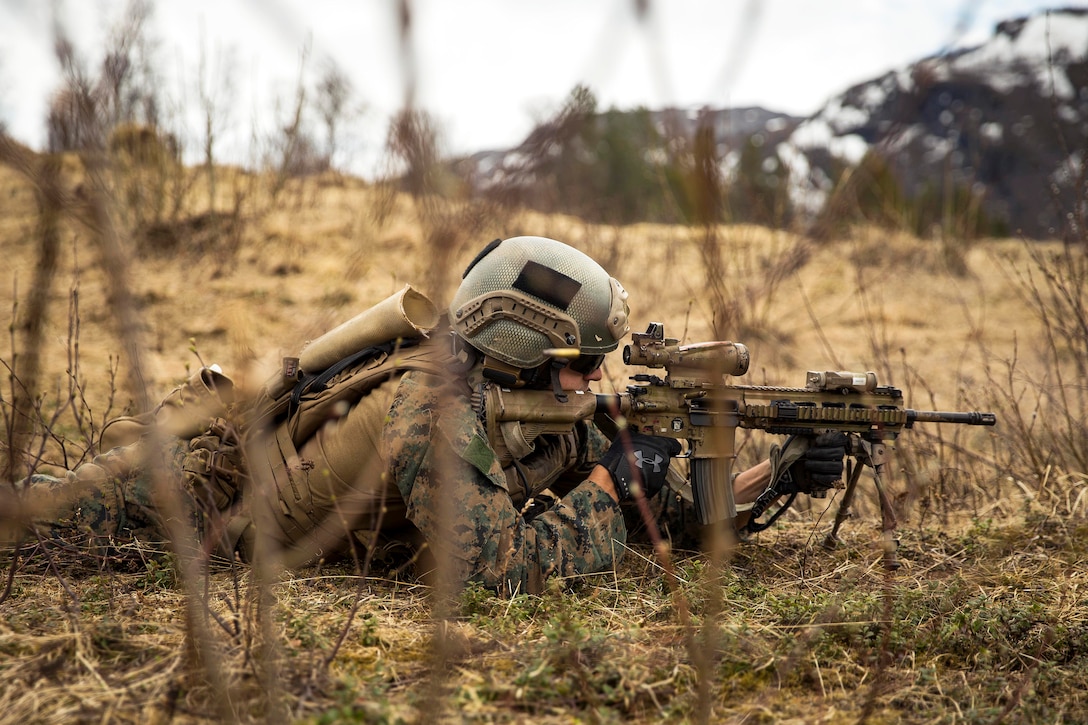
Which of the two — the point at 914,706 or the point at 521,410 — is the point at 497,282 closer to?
the point at 521,410

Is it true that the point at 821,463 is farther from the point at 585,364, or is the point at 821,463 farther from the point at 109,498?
the point at 109,498

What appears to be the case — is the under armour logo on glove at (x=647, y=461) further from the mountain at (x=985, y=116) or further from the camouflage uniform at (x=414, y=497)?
the mountain at (x=985, y=116)

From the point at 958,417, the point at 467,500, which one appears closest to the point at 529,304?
the point at 467,500

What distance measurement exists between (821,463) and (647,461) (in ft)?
2.42

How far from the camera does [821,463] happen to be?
357 cm

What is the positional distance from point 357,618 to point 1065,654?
2390mm

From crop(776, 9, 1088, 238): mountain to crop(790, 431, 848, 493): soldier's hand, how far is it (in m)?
1.20

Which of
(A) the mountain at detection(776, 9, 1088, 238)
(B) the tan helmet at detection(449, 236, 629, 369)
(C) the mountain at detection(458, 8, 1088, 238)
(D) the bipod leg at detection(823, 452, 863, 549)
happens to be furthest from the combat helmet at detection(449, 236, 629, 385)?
(D) the bipod leg at detection(823, 452, 863, 549)

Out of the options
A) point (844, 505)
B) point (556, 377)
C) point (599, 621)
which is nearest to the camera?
point (599, 621)

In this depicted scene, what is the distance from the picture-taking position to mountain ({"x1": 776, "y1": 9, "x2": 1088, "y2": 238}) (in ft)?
4.47

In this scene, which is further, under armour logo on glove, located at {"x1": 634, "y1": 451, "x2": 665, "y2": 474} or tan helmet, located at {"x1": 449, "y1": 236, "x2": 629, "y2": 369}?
under armour logo on glove, located at {"x1": 634, "y1": 451, "x2": 665, "y2": 474}

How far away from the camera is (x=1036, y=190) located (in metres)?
17.6

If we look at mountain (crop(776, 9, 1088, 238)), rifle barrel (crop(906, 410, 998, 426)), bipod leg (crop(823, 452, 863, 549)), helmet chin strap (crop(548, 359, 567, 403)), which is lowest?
bipod leg (crop(823, 452, 863, 549))

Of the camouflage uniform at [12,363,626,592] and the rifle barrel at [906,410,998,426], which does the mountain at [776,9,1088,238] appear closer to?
the rifle barrel at [906,410,998,426]
